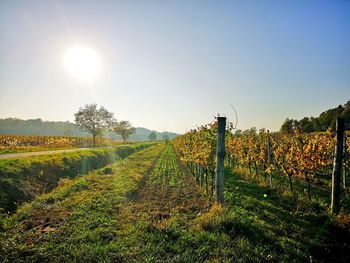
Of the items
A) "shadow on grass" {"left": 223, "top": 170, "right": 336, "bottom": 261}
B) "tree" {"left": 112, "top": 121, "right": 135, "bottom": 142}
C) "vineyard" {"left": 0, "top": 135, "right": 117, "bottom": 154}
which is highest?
"tree" {"left": 112, "top": 121, "right": 135, "bottom": 142}

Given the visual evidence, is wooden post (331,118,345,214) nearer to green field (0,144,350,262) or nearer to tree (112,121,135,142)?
green field (0,144,350,262)

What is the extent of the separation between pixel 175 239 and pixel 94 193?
7.25 m

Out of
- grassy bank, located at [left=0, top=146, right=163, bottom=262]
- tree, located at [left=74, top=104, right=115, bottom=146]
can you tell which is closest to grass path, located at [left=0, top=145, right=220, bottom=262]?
grassy bank, located at [left=0, top=146, right=163, bottom=262]

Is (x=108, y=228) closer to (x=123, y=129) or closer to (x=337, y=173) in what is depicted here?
(x=337, y=173)

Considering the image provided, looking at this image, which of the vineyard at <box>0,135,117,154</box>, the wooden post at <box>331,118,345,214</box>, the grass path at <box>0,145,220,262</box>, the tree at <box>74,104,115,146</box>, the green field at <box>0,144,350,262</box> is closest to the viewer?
the green field at <box>0,144,350,262</box>

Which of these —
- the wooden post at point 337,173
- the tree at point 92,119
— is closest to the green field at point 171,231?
the wooden post at point 337,173

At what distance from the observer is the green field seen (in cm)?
585

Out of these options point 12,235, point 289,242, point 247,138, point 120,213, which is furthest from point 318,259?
point 247,138

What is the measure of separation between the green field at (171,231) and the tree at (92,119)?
44.5 m

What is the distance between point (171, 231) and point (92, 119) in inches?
2005

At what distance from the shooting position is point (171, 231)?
720 cm

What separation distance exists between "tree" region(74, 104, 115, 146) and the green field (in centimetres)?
4451

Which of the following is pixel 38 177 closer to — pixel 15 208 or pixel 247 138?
pixel 15 208

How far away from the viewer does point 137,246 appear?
6.37m
